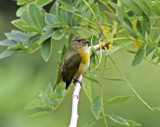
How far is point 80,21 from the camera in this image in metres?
1.74

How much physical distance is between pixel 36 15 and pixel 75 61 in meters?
0.72

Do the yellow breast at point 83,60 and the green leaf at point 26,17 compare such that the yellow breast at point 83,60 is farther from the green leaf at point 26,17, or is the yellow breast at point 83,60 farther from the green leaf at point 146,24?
the green leaf at point 146,24

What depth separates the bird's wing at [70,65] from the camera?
2236 millimetres

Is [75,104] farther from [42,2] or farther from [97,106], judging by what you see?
[42,2]

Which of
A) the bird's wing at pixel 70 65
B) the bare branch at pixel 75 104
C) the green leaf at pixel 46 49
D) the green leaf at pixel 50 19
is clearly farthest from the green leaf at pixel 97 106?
the bird's wing at pixel 70 65

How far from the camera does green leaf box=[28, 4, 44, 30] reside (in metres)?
1.72

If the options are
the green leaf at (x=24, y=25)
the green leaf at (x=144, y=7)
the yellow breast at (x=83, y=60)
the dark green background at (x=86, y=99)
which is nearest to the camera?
the green leaf at (x=144, y=7)

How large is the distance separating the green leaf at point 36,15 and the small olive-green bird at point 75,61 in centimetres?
41

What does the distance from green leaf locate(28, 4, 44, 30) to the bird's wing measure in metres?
0.47

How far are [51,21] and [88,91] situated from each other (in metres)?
0.41

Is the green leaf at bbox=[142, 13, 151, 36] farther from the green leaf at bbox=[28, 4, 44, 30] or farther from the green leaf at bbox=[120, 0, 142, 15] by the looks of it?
the green leaf at bbox=[28, 4, 44, 30]

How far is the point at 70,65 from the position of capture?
7.69 ft

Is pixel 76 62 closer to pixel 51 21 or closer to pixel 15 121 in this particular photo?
pixel 51 21

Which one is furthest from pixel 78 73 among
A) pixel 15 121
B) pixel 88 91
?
pixel 15 121
